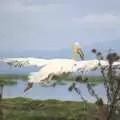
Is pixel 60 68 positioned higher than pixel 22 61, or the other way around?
pixel 22 61

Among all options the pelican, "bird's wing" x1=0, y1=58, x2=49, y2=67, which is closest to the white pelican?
the pelican

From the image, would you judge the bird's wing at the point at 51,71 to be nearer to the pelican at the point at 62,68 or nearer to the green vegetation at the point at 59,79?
the pelican at the point at 62,68

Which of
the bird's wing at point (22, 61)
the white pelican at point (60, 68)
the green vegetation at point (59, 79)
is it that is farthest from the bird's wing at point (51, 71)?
the bird's wing at point (22, 61)

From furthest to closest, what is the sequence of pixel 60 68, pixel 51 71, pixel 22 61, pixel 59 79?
1. pixel 22 61
2. pixel 59 79
3. pixel 60 68
4. pixel 51 71

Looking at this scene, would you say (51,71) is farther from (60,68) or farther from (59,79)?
(59,79)

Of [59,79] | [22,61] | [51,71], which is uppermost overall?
[22,61]

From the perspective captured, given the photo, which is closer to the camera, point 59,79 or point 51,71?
point 51,71

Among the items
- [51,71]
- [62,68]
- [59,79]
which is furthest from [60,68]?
[59,79]

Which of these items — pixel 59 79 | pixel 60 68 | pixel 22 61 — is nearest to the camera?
pixel 60 68

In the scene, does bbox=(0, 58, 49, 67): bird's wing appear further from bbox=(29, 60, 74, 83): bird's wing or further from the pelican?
bbox=(29, 60, 74, 83): bird's wing

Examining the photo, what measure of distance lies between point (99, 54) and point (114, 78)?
0.57 metres

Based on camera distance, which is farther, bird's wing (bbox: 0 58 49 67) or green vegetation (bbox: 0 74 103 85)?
green vegetation (bbox: 0 74 103 85)

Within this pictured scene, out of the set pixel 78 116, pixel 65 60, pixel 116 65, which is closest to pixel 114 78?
pixel 116 65

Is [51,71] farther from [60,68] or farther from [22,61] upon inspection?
[22,61]
